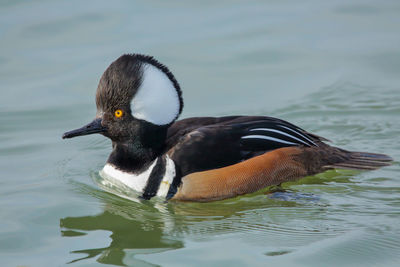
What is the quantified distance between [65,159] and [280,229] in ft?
11.3

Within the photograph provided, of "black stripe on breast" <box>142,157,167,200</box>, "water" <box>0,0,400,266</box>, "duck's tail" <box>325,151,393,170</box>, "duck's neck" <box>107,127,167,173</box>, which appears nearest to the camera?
"water" <box>0,0,400,266</box>

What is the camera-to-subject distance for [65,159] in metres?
8.65

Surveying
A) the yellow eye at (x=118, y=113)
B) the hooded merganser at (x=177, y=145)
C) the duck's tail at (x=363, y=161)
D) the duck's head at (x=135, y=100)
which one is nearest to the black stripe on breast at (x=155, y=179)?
the hooded merganser at (x=177, y=145)

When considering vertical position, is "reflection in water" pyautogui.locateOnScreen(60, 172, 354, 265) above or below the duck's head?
below

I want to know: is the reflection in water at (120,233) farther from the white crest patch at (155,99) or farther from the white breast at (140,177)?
the white crest patch at (155,99)

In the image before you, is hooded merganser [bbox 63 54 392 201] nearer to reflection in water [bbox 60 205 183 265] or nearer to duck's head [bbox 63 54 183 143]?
duck's head [bbox 63 54 183 143]

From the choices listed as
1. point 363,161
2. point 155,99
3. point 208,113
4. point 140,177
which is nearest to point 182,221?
point 140,177

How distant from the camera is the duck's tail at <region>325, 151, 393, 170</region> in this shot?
7637 mm

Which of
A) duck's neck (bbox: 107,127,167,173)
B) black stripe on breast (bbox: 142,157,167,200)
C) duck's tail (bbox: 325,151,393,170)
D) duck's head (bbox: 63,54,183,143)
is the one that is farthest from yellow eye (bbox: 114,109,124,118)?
duck's tail (bbox: 325,151,393,170)

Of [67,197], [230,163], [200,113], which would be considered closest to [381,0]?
[200,113]

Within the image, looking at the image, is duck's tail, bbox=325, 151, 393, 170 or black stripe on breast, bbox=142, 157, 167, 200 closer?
black stripe on breast, bbox=142, 157, 167, 200

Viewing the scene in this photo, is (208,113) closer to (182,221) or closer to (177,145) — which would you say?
(177,145)

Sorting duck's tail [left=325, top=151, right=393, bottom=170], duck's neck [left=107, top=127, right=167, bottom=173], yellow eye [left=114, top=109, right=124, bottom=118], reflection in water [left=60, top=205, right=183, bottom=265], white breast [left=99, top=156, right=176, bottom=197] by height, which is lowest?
reflection in water [left=60, top=205, right=183, bottom=265]

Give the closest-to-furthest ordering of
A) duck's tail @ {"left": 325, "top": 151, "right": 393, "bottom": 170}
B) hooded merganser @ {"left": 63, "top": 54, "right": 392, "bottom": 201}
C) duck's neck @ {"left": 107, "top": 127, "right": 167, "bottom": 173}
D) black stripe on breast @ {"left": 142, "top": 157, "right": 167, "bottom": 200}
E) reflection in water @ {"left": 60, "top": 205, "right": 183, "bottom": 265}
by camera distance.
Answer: reflection in water @ {"left": 60, "top": 205, "right": 183, "bottom": 265} → hooded merganser @ {"left": 63, "top": 54, "right": 392, "bottom": 201} → black stripe on breast @ {"left": 142, "top": 157, "right": 167, "bottom": 200} → duck's neck @ {"left": 107, "top": 127, "right": 167, "bottom": 173} → duck's tail @ {"left": 325, "top": 151, "right": 393, "bottom": 170}
